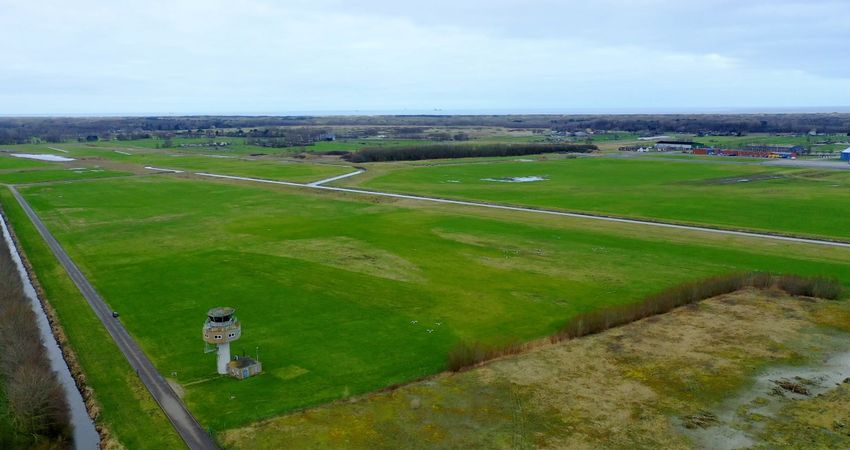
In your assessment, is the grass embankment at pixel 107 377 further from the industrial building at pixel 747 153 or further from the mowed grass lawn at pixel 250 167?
the industrial building at pixel 747 153

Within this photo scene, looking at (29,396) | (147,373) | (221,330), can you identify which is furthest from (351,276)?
(29,396)

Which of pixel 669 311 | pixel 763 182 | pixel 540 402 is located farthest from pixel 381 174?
pixel 540 402

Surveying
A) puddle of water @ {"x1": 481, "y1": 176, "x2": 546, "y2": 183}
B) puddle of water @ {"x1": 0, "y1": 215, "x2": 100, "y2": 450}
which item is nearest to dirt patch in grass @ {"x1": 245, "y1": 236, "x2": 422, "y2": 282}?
puddle of water @ {"x1": 0, "y1": 215, "x2": 100, "y2": 450}

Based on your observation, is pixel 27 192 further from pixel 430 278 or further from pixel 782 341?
pixel 782 341

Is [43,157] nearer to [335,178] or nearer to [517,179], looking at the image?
[335,178]

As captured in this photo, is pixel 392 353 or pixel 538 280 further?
pixel 538 280

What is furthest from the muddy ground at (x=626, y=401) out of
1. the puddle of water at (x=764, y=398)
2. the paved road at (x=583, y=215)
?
the paved road at (x=583, y=215)

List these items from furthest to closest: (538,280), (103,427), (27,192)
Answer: (27,192) < (538,280) < (103,427)
